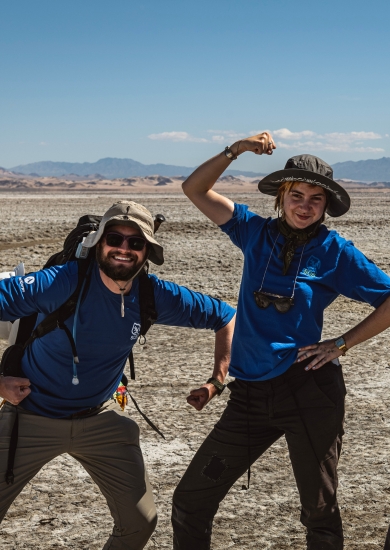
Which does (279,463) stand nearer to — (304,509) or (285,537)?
(285,537)

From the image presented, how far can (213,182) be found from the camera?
144 inches

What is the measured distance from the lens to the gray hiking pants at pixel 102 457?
334 cm

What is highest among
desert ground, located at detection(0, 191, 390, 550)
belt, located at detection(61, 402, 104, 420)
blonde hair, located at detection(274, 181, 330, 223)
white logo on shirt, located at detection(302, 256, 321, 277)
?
blonde hair, located at detection(274, 181, 330, 223)

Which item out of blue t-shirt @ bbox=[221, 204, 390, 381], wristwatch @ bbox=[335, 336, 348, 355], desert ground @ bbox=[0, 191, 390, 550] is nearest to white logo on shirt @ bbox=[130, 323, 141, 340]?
blue t-shirt @ bbox=[221, 204, 390, 381]

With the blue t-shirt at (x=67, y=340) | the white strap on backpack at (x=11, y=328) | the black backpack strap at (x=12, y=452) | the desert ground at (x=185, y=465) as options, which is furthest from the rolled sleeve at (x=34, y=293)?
the desert ground at (x=185, y=465)

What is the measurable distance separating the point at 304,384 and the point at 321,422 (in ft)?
0.61

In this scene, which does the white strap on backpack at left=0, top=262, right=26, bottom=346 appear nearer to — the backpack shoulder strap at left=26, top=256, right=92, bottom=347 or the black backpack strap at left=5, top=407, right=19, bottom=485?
the backpack shoulder strap at left=26, top=256, right=92, bottom=347

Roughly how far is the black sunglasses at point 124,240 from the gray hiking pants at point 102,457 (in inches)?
33.7

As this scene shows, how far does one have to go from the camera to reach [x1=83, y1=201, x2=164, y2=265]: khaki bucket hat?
3350 millimetres

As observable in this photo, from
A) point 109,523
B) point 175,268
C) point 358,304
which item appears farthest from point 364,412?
point 175,268

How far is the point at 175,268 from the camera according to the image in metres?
13.4

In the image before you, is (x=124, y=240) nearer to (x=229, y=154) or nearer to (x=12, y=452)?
(x=229, y=154)

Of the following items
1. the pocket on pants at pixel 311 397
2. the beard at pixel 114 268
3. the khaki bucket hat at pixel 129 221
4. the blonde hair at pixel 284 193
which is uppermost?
the blonde hair at pixel 284 193

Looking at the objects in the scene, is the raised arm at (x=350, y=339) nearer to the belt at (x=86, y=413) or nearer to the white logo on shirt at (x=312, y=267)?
the white logo on shirt at (x=312, y=267)
